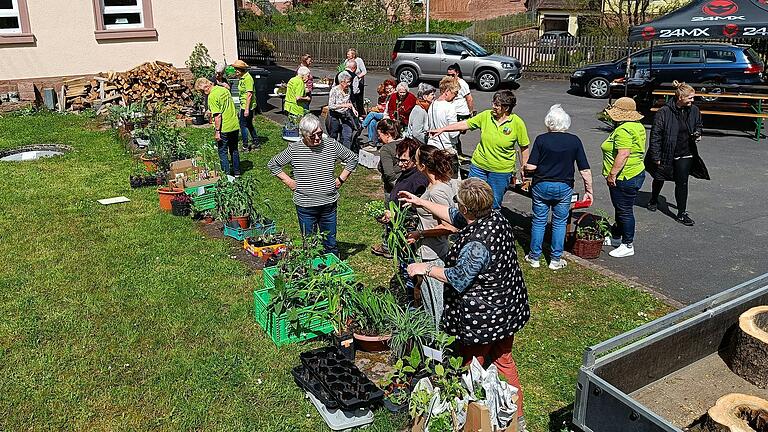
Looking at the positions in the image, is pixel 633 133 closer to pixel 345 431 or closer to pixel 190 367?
pixel 345 431

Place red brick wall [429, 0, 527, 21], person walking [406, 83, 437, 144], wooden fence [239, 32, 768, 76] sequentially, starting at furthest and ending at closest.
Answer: red brick wall [429, 0, 527, 21] → wooden fence [239, 32, 768, 76] → person walking [406, 83, 437, 144]

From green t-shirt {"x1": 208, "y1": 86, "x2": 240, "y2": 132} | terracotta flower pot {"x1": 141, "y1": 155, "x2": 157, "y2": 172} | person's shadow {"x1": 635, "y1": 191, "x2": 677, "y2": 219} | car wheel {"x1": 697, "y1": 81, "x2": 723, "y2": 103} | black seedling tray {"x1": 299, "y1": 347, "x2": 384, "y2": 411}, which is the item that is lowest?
person's shadow {"x1": 635, "y1": 191, "x2": 677, "y2": 219}

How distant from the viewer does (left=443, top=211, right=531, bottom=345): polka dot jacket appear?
4.18 meters

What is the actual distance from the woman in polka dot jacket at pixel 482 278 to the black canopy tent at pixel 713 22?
482 inches

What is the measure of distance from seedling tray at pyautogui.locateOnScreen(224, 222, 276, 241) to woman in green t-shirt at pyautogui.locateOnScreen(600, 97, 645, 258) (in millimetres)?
3933

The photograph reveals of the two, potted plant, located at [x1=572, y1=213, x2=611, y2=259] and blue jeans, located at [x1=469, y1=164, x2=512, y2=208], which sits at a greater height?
blue jeans, located at [x1=469, y1=164, x2=512, y2=208]

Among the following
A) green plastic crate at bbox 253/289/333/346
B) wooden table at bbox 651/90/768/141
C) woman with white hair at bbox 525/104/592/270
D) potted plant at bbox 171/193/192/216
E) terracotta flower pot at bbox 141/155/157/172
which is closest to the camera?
green plastic crate at bbox 253/289/333/346

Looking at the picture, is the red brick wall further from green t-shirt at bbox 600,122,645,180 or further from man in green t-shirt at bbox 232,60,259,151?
green t-shirt at bbox 600,122,645,180

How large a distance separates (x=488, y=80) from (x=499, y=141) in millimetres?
15062

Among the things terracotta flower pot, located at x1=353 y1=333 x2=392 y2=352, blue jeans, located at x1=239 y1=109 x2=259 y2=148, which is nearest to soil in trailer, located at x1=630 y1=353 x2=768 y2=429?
terracotta flower pot, located at x1=353 y1=333 x2=392 y2=352

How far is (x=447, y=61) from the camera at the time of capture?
22328 millimetres

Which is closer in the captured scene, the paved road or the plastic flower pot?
the paved road

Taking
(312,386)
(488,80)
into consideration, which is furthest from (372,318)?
(488,80)

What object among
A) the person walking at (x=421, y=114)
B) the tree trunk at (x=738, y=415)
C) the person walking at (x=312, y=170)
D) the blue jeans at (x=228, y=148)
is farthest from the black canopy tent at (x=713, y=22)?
the tree trunk at (x=738, y=415)
